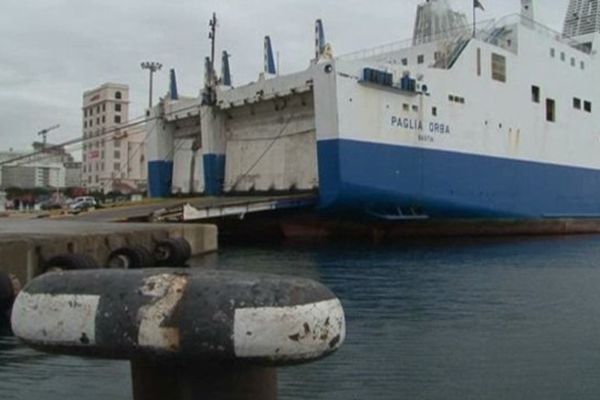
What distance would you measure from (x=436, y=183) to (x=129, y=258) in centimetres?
1248

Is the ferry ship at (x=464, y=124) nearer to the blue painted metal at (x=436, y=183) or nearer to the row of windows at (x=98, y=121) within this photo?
the blue painted metal at (x=436, y=183)

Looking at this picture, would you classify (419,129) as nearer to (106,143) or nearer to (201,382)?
(201,382)

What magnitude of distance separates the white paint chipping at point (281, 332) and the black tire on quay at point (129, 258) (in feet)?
37.6

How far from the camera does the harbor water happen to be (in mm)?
5668

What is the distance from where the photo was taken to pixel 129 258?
13305mm

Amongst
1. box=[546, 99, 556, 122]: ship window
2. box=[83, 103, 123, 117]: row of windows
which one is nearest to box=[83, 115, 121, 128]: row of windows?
box=[83, 103, 123, 117]: row of windows

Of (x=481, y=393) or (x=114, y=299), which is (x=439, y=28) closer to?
(x=481, y=393)

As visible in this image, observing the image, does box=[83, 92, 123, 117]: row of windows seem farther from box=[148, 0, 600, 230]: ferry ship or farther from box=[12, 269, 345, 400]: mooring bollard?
box=[12, 269, 345, 400]: mooring bollard

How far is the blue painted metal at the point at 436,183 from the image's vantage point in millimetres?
20844

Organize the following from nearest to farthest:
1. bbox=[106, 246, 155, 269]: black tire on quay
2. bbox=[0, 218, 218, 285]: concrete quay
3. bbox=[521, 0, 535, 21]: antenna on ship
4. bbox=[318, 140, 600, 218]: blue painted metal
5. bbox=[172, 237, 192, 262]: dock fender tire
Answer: bbox=[0, 218, 218, 285]: concrete quay → bbox=[106, 246, 155, 269]: black tire on quay → bbox=[172, 237, 192, 262]: dock fender tire → bbox=[318, 140, 600, 218]: blue painted metal → bbox=[521, 0, 535, 21]: antenna on ship

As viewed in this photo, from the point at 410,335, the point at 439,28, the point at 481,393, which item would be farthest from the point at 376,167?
the point at 481,393

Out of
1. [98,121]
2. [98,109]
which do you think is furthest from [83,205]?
[98,109]

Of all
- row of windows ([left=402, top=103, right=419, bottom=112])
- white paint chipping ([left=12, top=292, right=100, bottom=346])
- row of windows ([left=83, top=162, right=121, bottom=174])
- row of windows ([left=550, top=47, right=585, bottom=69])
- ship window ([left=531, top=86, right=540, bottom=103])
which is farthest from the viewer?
row of windows ([left=83, top=162, right=121, bottom=174])

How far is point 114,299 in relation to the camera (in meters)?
2.03
